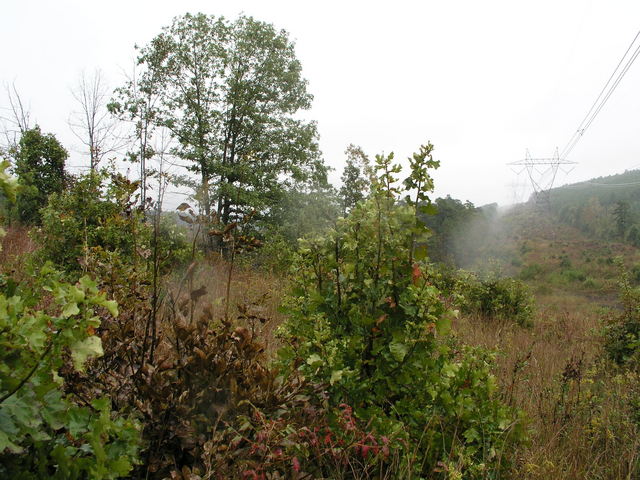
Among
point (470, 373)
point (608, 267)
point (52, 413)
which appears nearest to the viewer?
point (52, 413)

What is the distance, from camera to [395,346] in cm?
206

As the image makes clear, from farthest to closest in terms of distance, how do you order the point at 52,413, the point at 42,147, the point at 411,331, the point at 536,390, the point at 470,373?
the point at 42,147 < the point at 536,390 < the point at 470,373 < the point at 411,331 < the point at 52,413

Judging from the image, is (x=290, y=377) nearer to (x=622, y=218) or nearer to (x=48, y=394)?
(x=48, y=394)

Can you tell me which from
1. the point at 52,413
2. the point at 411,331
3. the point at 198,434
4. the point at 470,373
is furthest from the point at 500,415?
the point at 52,413

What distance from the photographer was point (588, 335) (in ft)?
24.0

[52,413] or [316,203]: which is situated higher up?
[316,203]

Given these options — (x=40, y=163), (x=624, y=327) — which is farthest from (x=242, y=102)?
(x=624, y=327)

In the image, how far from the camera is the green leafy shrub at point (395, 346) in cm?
210

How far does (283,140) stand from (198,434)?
1898 centimetres

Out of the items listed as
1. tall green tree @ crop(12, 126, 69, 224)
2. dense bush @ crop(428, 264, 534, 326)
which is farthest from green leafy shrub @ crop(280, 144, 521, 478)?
tall green tree @ crop(12, 126, 69, 224)

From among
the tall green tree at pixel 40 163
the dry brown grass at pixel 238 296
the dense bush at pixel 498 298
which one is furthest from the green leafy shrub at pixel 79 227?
the tall green tree at pixel 40 163

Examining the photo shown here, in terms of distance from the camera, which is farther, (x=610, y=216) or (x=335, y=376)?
(x=610, y=216)

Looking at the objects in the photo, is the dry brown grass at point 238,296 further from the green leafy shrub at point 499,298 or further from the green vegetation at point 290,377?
the green leafy shrub at point 499,298

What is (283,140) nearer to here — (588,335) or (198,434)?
(588,335)
